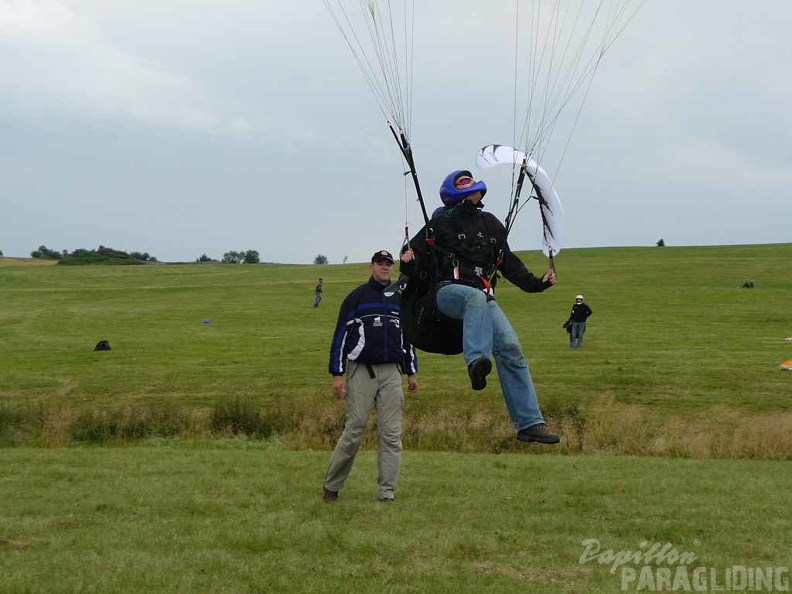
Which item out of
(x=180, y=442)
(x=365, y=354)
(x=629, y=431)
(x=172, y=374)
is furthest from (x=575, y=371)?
(x=365, y=354)

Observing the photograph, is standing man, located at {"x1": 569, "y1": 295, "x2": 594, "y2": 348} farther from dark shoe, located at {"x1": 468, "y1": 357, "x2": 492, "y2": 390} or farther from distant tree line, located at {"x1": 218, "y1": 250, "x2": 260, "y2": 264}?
distant tree line, located at {"x1": 218, "y1": 250, "x2": 260, "y2": 264}

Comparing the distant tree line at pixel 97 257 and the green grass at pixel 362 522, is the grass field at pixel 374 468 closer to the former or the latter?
the green grass at pixel 362 522

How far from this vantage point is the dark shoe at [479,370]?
7.46 meters

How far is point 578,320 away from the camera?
32438 millimetres

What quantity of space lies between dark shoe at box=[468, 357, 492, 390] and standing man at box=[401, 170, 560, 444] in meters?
0.29

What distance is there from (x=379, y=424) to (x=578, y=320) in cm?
2291

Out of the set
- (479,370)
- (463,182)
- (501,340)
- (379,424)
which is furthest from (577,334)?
(479,370)

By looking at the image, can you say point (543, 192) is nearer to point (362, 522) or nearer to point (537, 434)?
point (537, 434)

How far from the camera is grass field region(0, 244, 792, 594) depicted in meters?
7.47

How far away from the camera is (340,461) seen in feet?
33.8

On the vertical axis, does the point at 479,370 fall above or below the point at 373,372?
above

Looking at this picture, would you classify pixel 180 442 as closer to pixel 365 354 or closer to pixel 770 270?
pixel 365 354

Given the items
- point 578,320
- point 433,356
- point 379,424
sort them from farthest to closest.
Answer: point 578,320 < point 433,356 < point 379,424

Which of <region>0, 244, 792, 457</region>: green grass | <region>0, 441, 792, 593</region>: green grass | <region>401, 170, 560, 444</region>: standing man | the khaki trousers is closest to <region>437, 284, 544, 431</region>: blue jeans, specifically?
<region>401, 170, 560, 444</region>: standing man
